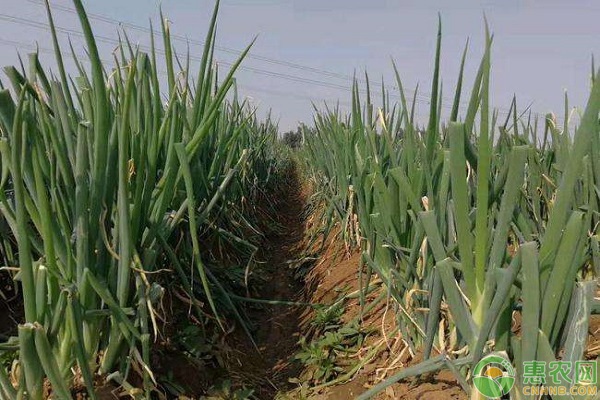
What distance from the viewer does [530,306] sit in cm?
71

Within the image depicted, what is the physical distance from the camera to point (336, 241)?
2.80 meters

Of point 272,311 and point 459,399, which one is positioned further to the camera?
point 272,311

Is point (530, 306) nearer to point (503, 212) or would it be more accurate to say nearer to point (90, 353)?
point (503, 212)

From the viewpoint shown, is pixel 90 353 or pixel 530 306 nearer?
pixel 530 306

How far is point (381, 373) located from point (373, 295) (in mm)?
474

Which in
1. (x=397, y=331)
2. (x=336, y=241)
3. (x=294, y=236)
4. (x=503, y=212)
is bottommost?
(x=294, y=236)

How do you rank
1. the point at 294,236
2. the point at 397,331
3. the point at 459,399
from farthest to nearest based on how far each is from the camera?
the point at 294,236, the point at 397,331, the point at 459,399

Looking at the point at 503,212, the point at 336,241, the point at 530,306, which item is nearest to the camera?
the point at 530,306

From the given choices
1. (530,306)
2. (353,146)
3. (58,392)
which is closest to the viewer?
(530,306)

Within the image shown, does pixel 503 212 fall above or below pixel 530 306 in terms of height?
above

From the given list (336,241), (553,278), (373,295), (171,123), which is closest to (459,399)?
(553,278)

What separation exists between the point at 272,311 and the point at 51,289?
142 centimetres

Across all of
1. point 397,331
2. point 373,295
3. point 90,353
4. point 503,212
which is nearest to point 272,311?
point 373,295

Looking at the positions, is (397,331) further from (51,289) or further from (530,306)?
(51,289)
